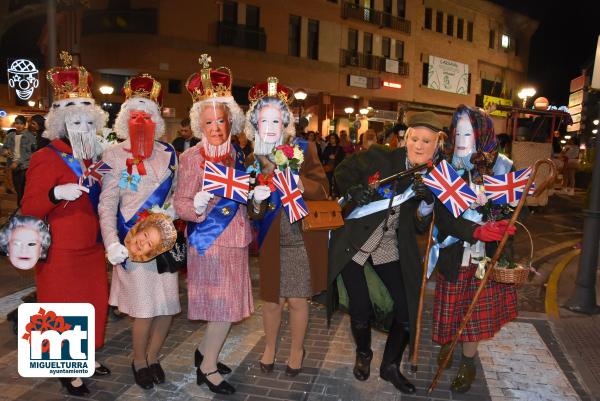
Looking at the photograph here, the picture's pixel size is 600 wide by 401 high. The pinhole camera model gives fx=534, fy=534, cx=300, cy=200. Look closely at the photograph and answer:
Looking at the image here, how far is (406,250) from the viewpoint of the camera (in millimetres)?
3861

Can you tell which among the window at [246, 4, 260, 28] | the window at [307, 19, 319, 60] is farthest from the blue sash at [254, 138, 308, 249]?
the window at [307, 19, 319, 60]

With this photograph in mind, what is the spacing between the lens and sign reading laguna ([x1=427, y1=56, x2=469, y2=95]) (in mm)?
33094

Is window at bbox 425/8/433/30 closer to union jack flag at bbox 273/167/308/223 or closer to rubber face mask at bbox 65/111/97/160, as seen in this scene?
union jack flag at bbox 273/167/308/223

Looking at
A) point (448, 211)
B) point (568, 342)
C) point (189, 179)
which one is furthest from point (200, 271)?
point (568, 342)

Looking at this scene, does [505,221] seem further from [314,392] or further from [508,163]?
[314,392]

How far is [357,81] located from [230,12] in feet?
26.5

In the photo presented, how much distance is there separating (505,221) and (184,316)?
11.2 ft

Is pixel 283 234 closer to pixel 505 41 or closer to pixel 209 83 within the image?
pixel 209 83

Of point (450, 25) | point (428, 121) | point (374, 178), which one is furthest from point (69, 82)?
point (450, 25)

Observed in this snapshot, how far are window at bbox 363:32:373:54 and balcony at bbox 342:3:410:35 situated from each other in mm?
706

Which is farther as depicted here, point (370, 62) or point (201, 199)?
point (370, 62)

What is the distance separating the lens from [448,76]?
34156 millimetres

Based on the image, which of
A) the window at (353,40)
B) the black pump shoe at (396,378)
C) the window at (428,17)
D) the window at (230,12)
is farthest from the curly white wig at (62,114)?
the window at (428,17)

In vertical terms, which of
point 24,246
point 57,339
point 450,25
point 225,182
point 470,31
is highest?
point 470,31
